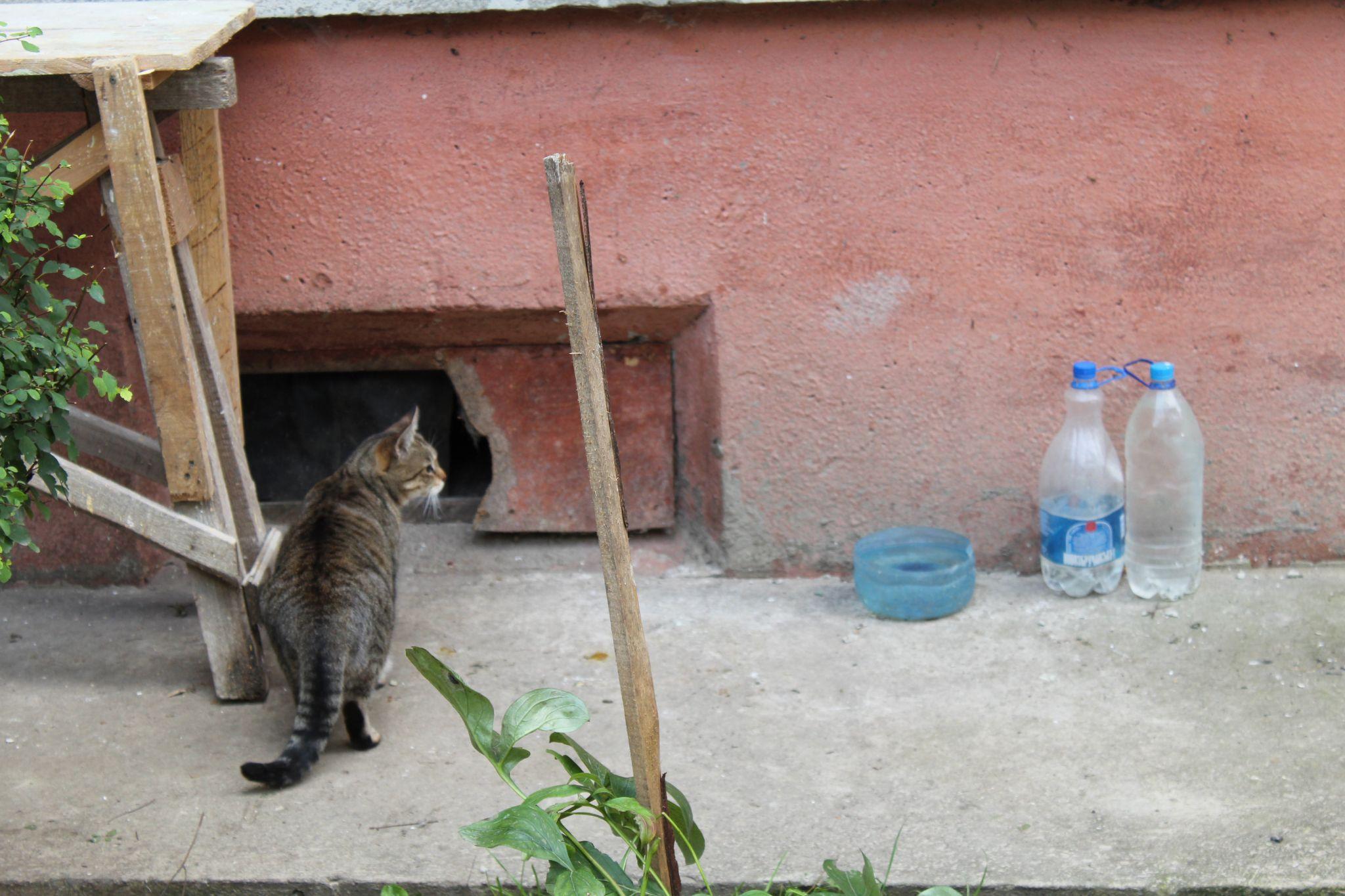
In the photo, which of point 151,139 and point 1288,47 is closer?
point 151,139

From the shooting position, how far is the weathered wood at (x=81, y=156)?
103 inches

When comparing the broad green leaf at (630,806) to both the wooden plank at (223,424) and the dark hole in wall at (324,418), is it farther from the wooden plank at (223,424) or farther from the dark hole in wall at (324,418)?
the dark hole in wall at (324,418)

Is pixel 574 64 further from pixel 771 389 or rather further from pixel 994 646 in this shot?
pixel 994 646

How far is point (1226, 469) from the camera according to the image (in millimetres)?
3500

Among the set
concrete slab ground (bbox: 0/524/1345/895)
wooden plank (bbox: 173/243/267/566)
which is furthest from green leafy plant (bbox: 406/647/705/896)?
wooden plank (bbox: 173/243/267/566)

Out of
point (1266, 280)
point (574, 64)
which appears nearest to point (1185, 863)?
point (1266, 280)

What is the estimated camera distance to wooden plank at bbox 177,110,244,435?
10.1 ft

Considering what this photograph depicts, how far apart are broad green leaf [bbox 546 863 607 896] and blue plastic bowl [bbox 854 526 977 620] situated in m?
1.65

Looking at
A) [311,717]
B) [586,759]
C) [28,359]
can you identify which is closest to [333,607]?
[311,717]

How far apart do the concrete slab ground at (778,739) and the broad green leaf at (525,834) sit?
0.55 metres

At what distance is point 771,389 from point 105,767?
1.91m

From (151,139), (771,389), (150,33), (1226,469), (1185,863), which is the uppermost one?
(150,33)

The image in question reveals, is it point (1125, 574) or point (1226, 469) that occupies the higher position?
point (1226, 469)

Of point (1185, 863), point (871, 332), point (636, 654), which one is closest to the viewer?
point (636, 654)
